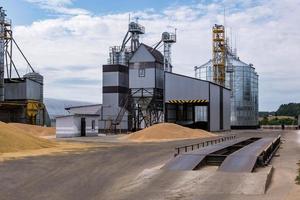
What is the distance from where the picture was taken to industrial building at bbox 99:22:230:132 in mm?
56250

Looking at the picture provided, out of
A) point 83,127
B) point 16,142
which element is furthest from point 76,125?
point 16,142

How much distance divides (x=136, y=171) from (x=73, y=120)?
32268 mm

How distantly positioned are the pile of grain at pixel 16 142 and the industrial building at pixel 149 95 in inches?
1084

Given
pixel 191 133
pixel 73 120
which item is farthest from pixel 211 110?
pixel 73 120

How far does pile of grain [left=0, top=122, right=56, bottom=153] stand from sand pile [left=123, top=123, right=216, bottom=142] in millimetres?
14157

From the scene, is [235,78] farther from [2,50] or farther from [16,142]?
[16,142]

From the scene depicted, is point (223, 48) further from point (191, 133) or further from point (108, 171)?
point (108, 171)

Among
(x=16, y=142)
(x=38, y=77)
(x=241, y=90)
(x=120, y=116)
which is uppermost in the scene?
(x=38, y=77)

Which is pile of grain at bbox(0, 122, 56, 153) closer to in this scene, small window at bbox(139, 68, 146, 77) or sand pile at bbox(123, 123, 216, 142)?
sand pile at bbox(123, 123, 216, 142)

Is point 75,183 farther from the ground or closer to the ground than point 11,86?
closer to the ground

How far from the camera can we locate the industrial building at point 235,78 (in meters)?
80.4

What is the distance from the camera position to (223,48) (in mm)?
80062

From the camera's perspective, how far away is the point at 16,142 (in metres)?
27.5

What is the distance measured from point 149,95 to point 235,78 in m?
28.2
